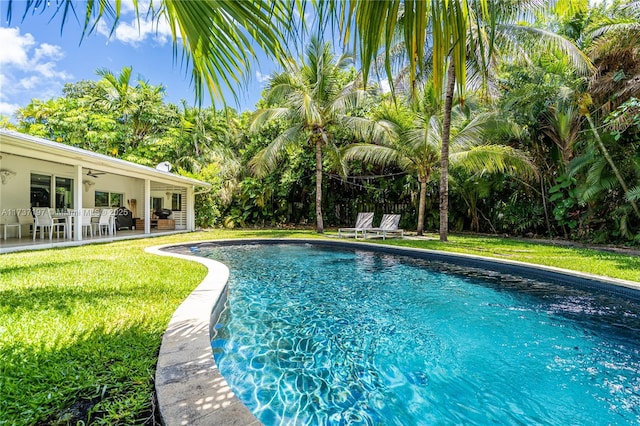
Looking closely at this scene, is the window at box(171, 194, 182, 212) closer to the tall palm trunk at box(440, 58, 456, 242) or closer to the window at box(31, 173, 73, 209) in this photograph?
the window at box(31, 173, 73, 209)

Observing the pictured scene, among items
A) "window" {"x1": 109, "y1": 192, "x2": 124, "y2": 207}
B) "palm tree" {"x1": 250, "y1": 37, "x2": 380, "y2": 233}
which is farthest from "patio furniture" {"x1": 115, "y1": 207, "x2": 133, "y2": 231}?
"palm tree" {"x1": 250, "y1": 37, "x2": 380, "y2": 233}

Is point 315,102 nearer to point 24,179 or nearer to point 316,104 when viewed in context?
point 316,104

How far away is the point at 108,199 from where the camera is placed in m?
15.0

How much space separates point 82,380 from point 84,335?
811 millimetres

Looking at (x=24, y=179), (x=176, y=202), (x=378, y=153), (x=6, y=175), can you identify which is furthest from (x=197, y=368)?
(x=176, y=202)

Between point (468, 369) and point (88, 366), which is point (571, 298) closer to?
point (468, 369)

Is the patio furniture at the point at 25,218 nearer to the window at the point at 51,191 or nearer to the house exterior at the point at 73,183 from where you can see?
the house exterior at the point at 73,183

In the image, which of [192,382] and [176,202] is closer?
[192,382]

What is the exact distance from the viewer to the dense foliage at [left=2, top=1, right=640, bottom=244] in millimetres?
9289

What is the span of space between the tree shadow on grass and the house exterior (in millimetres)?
7180

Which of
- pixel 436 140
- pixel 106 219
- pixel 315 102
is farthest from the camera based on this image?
pixel 315 102

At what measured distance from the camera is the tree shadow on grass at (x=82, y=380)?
1.82 m

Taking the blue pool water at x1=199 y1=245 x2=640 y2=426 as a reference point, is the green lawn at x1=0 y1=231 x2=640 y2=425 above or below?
above

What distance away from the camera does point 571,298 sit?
5.31m
